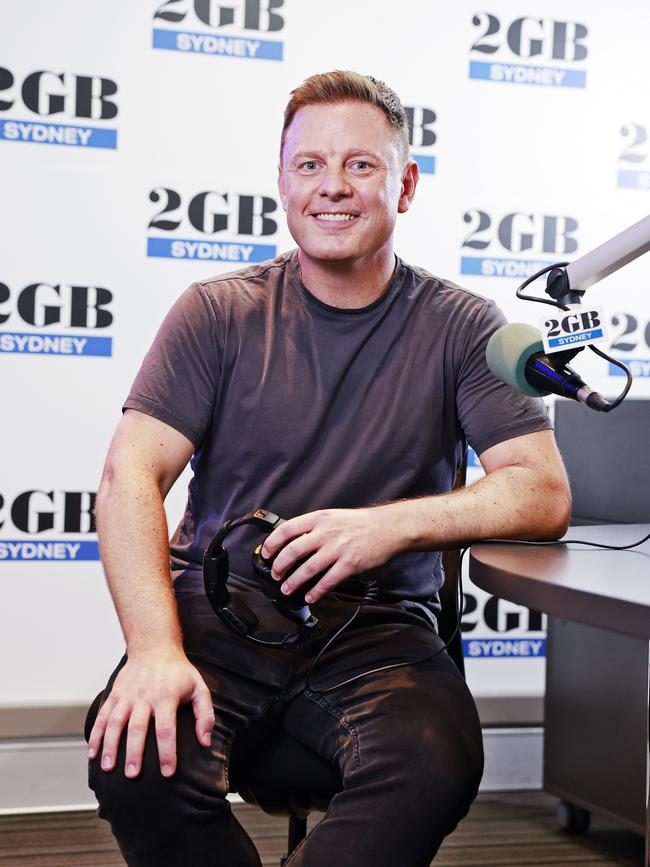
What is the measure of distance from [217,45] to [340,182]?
131cm

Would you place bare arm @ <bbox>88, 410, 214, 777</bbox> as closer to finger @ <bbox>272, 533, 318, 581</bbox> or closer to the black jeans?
the black jeans

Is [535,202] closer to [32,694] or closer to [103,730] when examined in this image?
[32,694]

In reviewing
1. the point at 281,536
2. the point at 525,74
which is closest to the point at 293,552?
the point at 281,536

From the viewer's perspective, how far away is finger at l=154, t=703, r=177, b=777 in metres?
1.22

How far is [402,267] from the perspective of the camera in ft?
5.90

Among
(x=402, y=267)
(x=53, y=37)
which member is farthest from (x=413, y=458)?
(x=53, y=37)

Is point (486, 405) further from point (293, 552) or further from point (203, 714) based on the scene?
point (203, 714)

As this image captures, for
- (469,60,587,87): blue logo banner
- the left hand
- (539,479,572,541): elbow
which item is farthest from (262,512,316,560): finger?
(469,60,587,87): blue logo banner

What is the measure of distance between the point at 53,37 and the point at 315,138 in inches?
52.1

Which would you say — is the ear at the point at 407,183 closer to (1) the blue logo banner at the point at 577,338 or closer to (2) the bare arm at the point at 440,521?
(2) the bare arm at the point at 440,521

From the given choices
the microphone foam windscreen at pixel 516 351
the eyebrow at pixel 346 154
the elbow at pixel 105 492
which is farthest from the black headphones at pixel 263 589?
the eyebrow at pixel 346 154

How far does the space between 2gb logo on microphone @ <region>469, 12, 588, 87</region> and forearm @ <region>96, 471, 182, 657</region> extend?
6.47 feet

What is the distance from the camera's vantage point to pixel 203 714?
50.5 inches

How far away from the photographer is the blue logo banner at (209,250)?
2.79 metres
